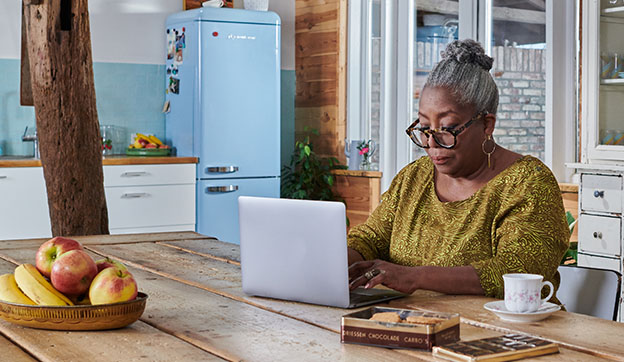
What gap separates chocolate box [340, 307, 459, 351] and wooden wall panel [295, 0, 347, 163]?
4.37 meters

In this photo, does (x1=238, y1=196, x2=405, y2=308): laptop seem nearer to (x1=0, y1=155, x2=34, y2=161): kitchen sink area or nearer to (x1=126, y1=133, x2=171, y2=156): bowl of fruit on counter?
(x1=0, y1=155, x2=34, y2=161): kitchen sink area

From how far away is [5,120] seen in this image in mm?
5023

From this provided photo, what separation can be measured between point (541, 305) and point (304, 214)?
0.48 metres

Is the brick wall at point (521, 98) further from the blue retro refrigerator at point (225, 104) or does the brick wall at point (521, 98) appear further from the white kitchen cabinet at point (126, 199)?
the white kitchen cabinet at point (126, 199)

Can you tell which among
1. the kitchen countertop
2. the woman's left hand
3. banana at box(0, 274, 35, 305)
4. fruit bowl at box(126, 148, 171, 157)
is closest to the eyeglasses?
the woman's left hand

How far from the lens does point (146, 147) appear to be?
5.19m

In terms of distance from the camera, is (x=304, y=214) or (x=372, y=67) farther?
(x=372, y=67)

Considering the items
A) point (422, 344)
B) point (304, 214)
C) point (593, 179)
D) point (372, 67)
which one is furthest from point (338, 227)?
point (372, 67)

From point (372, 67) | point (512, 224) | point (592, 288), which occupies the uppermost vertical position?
point (372, 67)

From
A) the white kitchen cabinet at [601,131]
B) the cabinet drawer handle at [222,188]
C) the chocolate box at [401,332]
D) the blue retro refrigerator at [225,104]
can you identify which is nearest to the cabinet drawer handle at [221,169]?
the blue retro refrigerator at [225,104]

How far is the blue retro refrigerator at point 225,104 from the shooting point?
204 inches

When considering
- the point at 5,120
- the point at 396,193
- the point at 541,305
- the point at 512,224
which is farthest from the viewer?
the point at 5,120

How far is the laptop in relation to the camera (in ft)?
5.04

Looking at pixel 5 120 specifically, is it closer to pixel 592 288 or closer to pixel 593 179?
pixel 593 179
